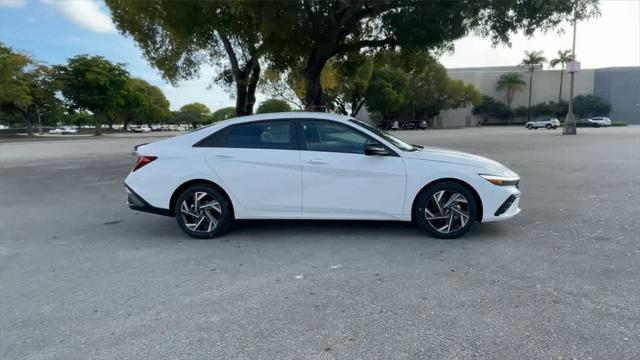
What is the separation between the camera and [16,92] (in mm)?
44719

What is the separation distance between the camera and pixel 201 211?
568cm

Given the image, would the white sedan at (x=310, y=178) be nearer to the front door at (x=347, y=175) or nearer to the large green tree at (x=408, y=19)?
the front door at (x=347, y=175)

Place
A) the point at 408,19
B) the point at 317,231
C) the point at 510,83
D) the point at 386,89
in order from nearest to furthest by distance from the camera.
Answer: the point at 317,231
the point at 408,19
the point at 386,89
the point at 510,83

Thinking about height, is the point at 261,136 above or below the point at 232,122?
below

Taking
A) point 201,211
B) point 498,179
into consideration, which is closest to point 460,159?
point 498,179

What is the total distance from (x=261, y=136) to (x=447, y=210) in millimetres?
2525

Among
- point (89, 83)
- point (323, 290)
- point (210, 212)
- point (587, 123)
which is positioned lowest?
point (323, 290)

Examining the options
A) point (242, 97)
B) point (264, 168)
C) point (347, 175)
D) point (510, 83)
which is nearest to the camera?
point (347, 175)

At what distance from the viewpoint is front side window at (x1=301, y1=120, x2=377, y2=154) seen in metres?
5.48

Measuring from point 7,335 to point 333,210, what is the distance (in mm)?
3461

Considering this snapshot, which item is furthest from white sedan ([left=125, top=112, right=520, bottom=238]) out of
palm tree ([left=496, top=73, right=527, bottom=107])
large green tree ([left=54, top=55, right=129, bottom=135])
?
palm tree ([left=496, top=73, right=527, bottom=107])

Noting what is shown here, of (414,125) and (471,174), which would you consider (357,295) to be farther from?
(414,125)

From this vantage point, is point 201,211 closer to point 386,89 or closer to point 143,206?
point 143,206

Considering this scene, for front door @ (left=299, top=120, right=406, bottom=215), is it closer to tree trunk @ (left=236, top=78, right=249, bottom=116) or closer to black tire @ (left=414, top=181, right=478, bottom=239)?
black tire @ (left=414, top=181, right=478, bottom=239)
